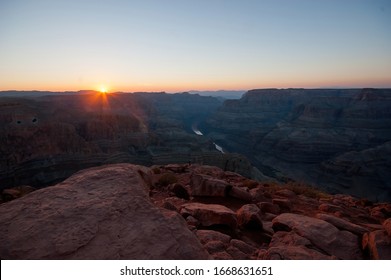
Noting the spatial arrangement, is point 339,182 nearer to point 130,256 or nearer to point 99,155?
point 99,155

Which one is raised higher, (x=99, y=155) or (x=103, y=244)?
(x=103, y=244)

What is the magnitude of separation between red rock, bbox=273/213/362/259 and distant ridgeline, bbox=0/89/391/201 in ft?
87.7

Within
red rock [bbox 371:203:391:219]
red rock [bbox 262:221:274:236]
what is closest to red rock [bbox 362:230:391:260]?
red rock [bbox 262:221:274:236]

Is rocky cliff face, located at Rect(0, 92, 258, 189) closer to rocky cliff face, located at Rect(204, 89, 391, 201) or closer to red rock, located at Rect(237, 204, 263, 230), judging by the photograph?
rocky cliff face, located at Rect(204, 89, 391, 201)

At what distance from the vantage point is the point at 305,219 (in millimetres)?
3984

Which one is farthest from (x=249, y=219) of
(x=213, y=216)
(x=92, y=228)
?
(x=92, y=228)

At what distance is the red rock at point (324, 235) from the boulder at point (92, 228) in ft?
5.52

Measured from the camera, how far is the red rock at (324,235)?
128 inches

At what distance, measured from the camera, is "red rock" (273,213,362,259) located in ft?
10.7

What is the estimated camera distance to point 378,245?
3.15 metres

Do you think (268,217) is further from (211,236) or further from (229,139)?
(229,139)

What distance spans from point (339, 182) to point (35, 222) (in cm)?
4293

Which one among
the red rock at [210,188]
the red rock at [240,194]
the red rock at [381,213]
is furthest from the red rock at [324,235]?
the red rock at [381,213]

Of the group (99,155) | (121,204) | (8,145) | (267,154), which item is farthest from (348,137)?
(121,204)
